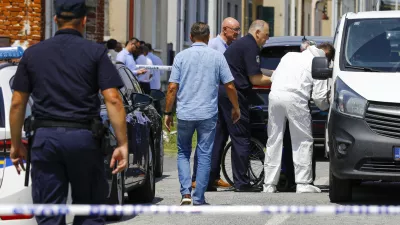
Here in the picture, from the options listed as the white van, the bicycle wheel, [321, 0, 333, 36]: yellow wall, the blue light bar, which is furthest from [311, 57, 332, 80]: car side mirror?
[321, 0, 333, 36]: yellow wall

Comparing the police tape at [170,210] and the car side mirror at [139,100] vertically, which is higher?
the car side mirror at [139,100]

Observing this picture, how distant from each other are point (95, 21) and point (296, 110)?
13475 mm

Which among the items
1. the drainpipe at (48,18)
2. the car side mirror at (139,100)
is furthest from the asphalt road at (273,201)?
the drainpipe at (48,18)

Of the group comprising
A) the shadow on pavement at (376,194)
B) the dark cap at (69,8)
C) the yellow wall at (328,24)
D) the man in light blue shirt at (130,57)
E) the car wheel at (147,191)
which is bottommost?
the yellow wall at (328,24)

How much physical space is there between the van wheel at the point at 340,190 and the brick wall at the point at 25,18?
11.1 metres

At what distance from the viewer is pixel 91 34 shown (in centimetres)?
2588

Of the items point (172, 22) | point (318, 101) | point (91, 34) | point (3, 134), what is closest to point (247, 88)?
point (318, 101)

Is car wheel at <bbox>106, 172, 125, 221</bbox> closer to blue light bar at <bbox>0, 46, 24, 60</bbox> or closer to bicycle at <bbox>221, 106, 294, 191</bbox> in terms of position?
blue light bar at <bbox>0, 46, 24, 60</bbox>

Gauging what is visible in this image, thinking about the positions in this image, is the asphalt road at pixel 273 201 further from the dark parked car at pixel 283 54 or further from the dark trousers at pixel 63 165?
the dark trousers at pixel 63 165

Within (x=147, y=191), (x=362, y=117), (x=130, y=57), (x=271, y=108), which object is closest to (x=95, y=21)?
(x=130, y=57)

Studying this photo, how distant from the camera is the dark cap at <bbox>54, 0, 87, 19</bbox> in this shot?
287 inches

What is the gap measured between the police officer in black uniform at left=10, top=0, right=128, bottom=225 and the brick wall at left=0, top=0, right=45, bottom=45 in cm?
1522

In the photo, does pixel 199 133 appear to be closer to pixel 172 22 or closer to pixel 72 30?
pixel 72 30

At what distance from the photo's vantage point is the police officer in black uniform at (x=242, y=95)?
44.2 ft
